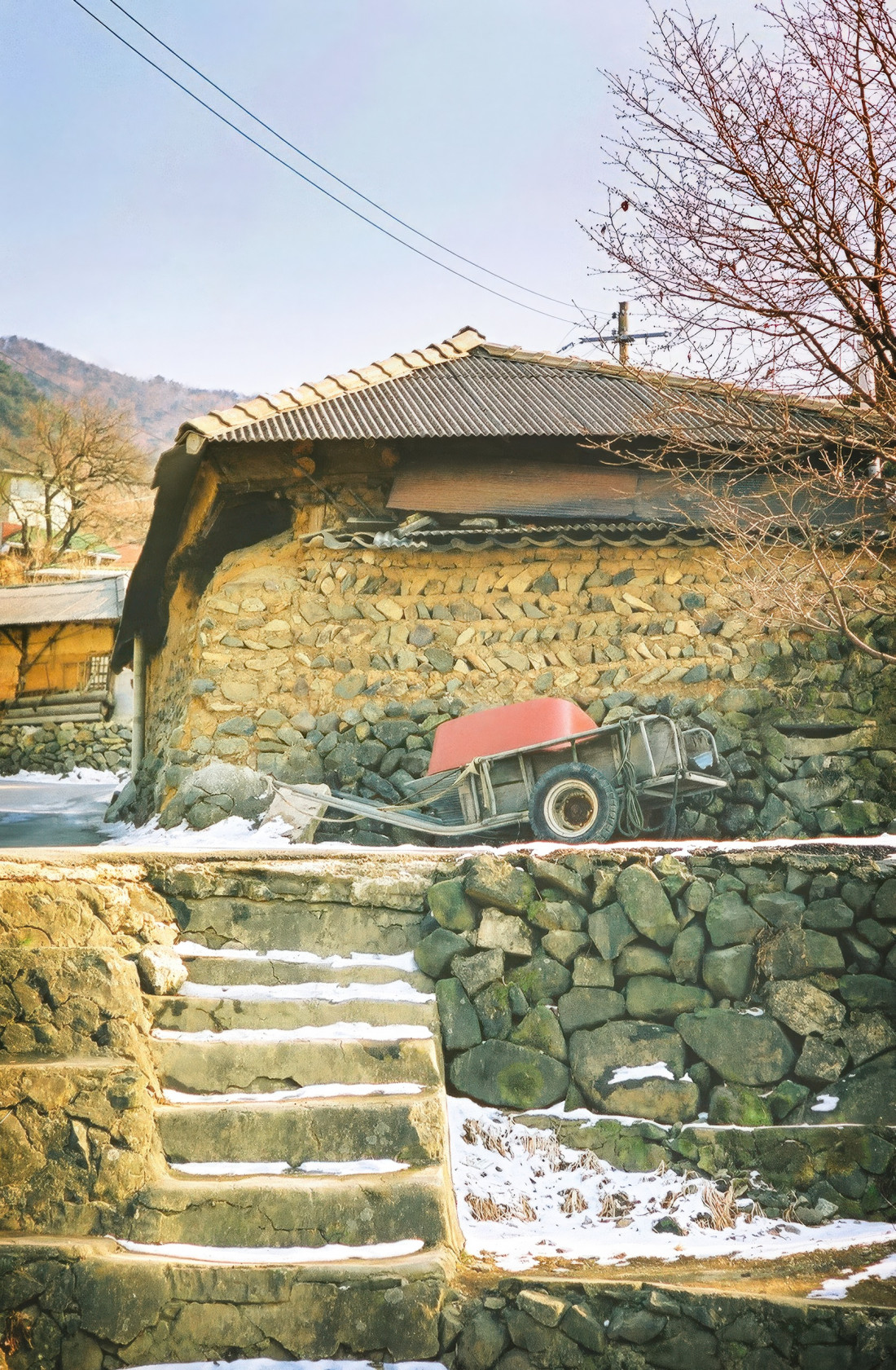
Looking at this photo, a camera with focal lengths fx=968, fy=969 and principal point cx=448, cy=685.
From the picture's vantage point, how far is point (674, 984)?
16.2ft

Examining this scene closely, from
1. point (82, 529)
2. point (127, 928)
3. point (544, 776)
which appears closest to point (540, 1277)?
point (127, 928)

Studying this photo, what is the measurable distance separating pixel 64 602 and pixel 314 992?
20242 millimetres

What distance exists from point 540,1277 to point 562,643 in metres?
6.00

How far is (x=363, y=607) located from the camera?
29.9ft

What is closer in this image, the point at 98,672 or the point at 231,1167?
the point at 231,1167

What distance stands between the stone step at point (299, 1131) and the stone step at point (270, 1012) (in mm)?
483

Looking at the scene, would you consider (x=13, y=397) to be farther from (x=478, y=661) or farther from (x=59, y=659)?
(x=478, y=661)

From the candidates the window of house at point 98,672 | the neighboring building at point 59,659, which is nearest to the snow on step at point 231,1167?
the neighboring building at point 59,659

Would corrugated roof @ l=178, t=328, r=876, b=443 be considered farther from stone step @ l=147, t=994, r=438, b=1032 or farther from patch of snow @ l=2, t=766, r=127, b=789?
patch of snow @ l=2, t=766, r=127, b=789

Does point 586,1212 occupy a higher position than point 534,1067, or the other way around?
point 534,1067

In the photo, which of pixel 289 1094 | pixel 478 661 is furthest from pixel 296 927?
pixel 478 661

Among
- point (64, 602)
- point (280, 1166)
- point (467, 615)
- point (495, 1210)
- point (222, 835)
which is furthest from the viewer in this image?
point (64, 602)

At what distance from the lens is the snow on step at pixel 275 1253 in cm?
340

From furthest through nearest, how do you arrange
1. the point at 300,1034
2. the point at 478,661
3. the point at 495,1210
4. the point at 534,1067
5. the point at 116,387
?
the point at 116,387 < the point at 478,661 < the point at 534,1067 < the point at 300,1034 < the point at 495,1210
